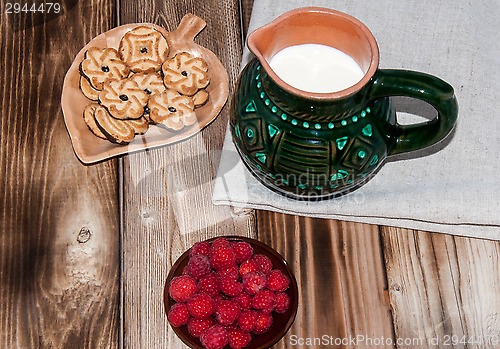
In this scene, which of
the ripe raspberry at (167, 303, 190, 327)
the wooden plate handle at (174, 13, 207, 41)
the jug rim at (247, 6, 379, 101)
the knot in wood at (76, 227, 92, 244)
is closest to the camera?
the jug rim at (247, 6, 379, 101)

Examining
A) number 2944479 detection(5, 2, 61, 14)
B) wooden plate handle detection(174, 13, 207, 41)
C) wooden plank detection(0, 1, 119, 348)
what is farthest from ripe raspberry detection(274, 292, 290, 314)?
number 2944479 detection(5, 2, 61, 14)

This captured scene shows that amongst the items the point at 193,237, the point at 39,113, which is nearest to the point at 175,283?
the point at 193,237

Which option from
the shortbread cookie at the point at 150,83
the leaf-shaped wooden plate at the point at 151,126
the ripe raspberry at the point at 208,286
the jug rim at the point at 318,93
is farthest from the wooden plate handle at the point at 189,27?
the ripe raspberry at the point at 208,286

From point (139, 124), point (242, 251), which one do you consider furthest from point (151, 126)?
point (242, 251)

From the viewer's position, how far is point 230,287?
86 cm

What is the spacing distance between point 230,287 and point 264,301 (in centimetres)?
5

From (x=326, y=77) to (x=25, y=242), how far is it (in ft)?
1.65

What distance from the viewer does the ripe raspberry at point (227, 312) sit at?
2.76ft

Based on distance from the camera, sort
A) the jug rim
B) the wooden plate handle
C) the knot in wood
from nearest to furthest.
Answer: the jug rim < the knot in wood < the wooden plate handle

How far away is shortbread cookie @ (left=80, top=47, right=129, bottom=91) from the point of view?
3.40 feet

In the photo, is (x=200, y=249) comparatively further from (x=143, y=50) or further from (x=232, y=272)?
(x=143, y=50)

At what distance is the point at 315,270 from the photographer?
3.15ft

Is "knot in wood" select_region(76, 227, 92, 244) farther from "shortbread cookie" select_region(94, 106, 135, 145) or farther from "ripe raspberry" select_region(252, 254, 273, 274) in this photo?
"ripe raspberry" select_region(252, 254, 273, 274)

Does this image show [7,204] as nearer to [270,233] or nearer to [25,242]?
[25,242]
